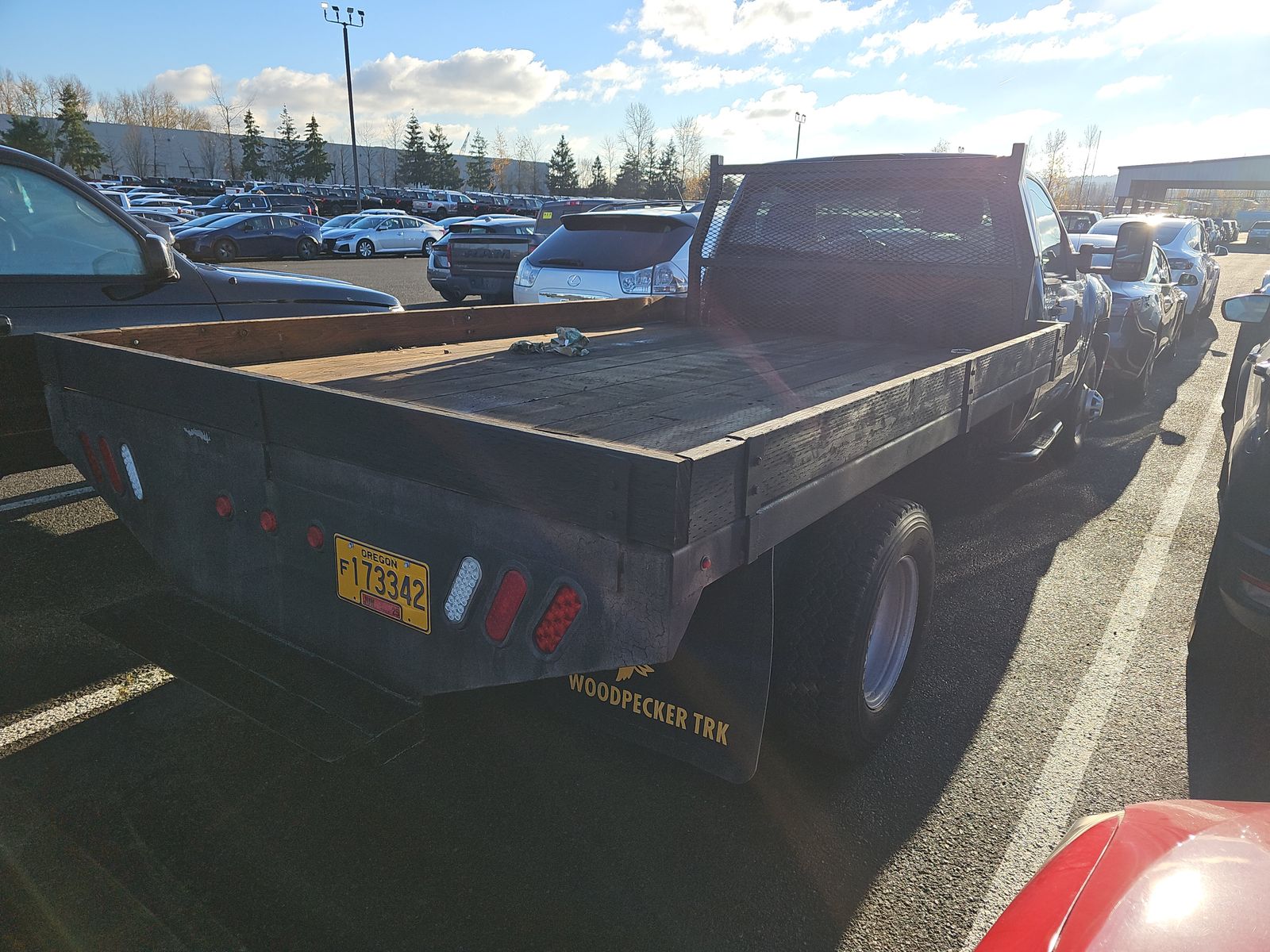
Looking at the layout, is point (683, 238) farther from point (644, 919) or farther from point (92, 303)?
point (644, 919)

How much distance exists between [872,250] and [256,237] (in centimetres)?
2610

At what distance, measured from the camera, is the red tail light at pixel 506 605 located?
1.96 metres

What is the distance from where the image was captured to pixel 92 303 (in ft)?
14.6

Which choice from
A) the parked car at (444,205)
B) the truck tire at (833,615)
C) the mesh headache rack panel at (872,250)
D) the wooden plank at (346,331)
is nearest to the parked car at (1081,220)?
the mesh headache rack panel at (872,250)

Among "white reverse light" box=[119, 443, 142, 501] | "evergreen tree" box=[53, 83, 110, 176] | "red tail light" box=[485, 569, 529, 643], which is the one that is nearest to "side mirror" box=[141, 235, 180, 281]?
"white reverse light" box=[119, 443, 142, 501]

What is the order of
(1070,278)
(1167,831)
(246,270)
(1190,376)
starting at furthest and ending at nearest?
1. (1190,376)
2. (246,270)
3. (1070,278)
4. (1167,831)

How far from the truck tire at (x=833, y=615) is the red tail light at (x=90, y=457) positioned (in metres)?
2.38

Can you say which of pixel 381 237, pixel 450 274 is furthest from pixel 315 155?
pixel 450 274

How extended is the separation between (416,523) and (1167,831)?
1792mm

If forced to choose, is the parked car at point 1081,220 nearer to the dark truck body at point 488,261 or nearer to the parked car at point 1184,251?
the parked car at point 1184,251

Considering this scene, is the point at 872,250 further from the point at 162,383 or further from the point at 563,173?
the point at 563,173

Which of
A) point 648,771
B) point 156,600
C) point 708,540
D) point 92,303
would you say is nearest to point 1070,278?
point 648,771

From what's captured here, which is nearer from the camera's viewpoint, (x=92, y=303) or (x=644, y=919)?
(x=644, y=919)

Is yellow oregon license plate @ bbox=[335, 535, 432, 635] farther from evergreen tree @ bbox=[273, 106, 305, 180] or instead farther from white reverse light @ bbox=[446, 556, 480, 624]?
evergreen tree @ bbox=[273, 106, 305, 180]
